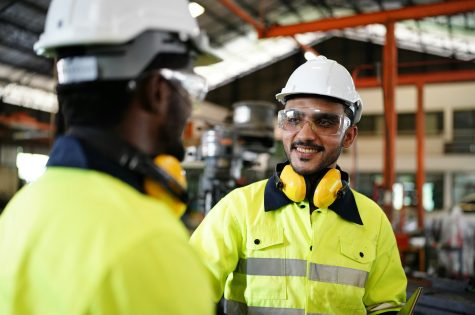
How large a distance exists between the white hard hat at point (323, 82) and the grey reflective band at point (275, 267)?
0.82 m

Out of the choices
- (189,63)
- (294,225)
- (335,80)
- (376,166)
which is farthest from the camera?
(376,166)

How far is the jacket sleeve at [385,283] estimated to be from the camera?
6.70ft

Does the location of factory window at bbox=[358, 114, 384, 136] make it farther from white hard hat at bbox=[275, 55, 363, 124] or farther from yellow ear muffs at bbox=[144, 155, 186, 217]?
yellow ear muffs at bbox=[144, 155, 186, 217]

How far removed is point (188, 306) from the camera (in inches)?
32.0

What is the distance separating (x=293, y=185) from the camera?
2035 millimetres

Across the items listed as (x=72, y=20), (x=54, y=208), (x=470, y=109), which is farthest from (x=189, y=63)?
(x=470, y=109)

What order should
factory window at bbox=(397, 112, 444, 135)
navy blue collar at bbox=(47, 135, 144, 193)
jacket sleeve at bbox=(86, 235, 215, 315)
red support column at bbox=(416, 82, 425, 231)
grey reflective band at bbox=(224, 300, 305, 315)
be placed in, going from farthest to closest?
1. factory window at bbox=(397, 112, 444, 135)
2. red support column at bbox=(416, 82, 425, 231)
3. grey reflective band at bbox=(224, 300, 305, 315)
4. navy blue collar at bbox=(47, 135, 144, 193)
5. jacket sleeve at bbox=(86, 235, 215, 315)

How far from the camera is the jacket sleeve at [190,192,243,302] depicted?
6.20 ft

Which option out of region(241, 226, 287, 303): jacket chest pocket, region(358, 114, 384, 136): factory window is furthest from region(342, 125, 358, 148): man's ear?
region(358, 114, 384, 136): factory window

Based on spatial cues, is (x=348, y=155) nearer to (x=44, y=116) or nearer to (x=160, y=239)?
(x=44, y=116)

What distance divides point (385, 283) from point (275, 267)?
1.82 ft

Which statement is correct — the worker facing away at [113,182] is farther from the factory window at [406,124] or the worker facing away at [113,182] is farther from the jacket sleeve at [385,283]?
the factory window at [406,124]

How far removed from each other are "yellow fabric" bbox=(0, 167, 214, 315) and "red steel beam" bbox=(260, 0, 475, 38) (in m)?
7.01

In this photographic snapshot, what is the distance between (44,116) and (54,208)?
20.3 m
